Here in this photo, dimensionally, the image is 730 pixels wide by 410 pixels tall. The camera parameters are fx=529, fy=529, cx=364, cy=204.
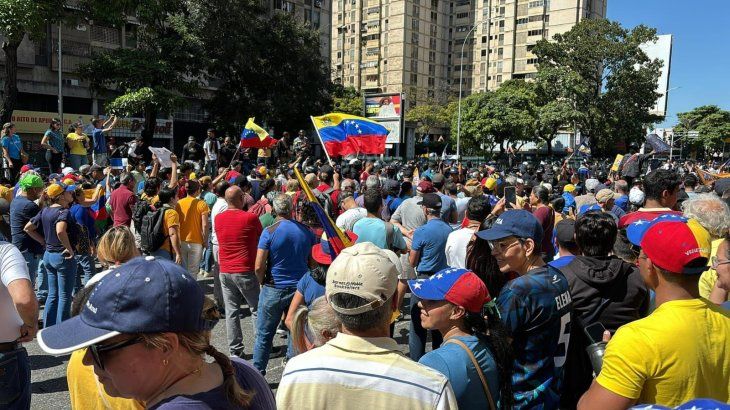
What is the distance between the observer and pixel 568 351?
338 centimetres

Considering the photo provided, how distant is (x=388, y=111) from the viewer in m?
35.2

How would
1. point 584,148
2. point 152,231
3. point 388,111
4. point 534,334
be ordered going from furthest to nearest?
1. point 388,111
2. point 584,148
3. point 152,231
4. point 534,334

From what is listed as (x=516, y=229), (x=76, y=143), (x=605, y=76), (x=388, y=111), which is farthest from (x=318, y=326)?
(x=605, y=76)

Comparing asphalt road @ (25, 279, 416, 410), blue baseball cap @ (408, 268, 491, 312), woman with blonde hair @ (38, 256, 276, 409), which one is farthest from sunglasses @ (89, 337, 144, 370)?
asphalt road @ (25, 279, 416, 410)

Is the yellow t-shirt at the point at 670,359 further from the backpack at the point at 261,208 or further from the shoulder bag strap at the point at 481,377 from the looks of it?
the backpack at the point at 261,208

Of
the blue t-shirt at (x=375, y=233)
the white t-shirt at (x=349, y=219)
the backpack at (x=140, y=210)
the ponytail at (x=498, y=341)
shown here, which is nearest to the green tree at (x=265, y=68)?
the backpack at (x=140, y=210)

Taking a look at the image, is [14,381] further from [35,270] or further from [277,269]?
[35,270]

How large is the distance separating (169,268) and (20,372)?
2166mm

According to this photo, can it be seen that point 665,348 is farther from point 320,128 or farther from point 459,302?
point 320,128

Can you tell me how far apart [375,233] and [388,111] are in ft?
98.5

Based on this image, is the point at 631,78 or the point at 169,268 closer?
the point at 169,268

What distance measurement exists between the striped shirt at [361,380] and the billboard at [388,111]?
1216 inches

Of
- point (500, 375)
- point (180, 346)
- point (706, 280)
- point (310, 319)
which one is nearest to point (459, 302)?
A: point (500, 375)

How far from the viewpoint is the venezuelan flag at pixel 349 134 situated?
1222cm
